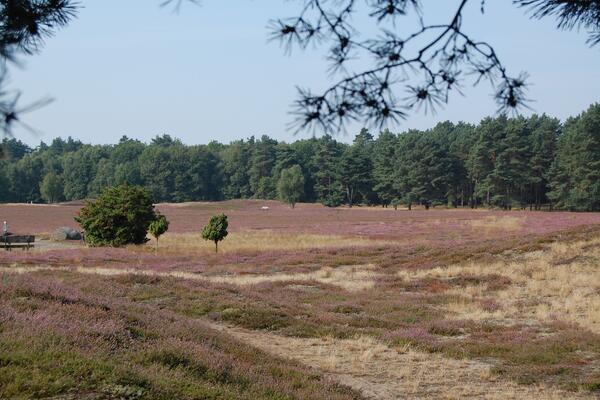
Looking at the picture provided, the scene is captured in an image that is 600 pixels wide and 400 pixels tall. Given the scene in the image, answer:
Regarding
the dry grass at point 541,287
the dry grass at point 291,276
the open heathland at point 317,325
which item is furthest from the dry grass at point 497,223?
the dry grass at point 291,276

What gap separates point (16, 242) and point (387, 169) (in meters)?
86.4

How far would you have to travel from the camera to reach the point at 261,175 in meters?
153

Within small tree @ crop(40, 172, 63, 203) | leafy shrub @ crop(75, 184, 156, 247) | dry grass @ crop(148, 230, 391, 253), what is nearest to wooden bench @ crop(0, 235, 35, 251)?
leafy shrub @ crop(75, 184, 156, 247)

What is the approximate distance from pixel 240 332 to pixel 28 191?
151243mm

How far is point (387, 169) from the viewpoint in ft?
394

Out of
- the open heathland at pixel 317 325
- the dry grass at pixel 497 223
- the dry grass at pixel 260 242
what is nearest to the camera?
the open heathland at pixel 317 325

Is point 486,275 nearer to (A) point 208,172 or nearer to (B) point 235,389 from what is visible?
(B) point 235,389

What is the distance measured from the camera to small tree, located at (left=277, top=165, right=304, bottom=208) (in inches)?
4838

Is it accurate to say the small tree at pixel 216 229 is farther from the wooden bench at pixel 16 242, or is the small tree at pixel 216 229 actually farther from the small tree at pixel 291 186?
the small tree at pixel 291 186

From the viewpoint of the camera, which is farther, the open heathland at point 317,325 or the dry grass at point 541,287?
the dry grass at point 541,287

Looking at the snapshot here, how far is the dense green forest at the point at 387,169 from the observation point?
9231 cm

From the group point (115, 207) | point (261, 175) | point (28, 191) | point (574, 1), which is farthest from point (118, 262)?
point (28, 191)

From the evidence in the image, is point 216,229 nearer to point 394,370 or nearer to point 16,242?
point 16,242

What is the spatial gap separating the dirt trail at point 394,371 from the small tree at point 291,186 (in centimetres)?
10846
